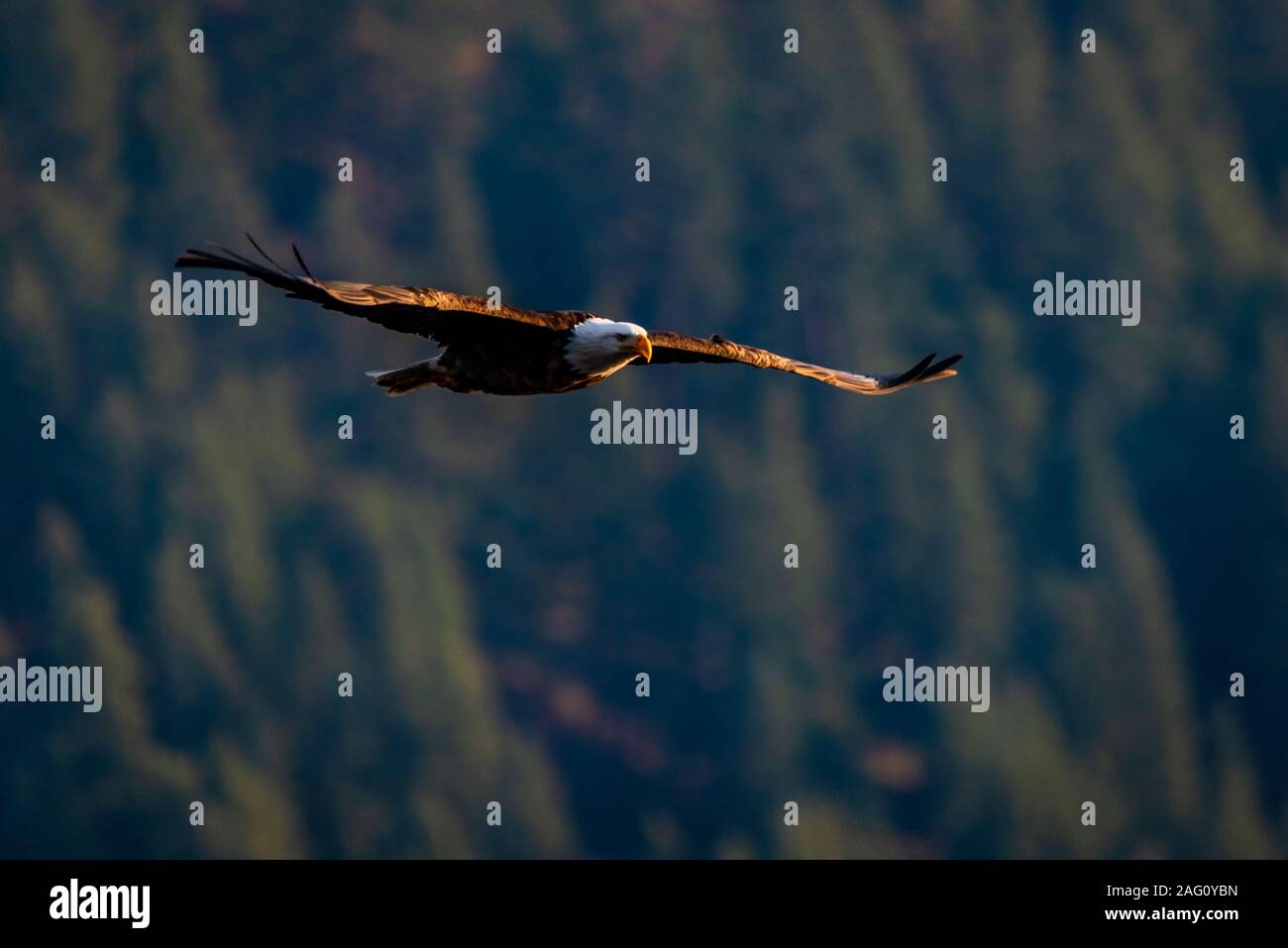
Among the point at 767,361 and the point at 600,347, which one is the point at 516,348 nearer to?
the point at 600,347

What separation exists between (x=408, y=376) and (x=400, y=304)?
2.81 m

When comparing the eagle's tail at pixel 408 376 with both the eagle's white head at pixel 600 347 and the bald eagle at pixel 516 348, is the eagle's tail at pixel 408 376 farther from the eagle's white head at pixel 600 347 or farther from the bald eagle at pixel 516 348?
the eagle's white head at pixel 600 347

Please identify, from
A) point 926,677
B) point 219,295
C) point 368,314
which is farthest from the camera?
point 926,677

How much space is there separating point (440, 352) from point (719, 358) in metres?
3.46

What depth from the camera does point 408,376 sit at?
790 inches

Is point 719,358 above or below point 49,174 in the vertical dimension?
below

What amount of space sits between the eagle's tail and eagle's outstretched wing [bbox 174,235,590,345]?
58 centimetres

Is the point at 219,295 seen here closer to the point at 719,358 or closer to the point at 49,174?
the point at 49,174

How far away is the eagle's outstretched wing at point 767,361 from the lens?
2084 cm

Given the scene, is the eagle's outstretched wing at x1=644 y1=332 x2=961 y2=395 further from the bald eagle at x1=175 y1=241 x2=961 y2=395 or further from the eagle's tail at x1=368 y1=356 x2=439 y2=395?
the eagle's tail at x1=368 y1=356 x2=439 y2=395

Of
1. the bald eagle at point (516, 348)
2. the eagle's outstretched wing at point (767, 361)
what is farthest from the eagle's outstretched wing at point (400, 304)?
the eagle's outstretched wing at point (767, 361)

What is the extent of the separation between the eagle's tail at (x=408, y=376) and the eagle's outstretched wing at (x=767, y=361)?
2.31 m
